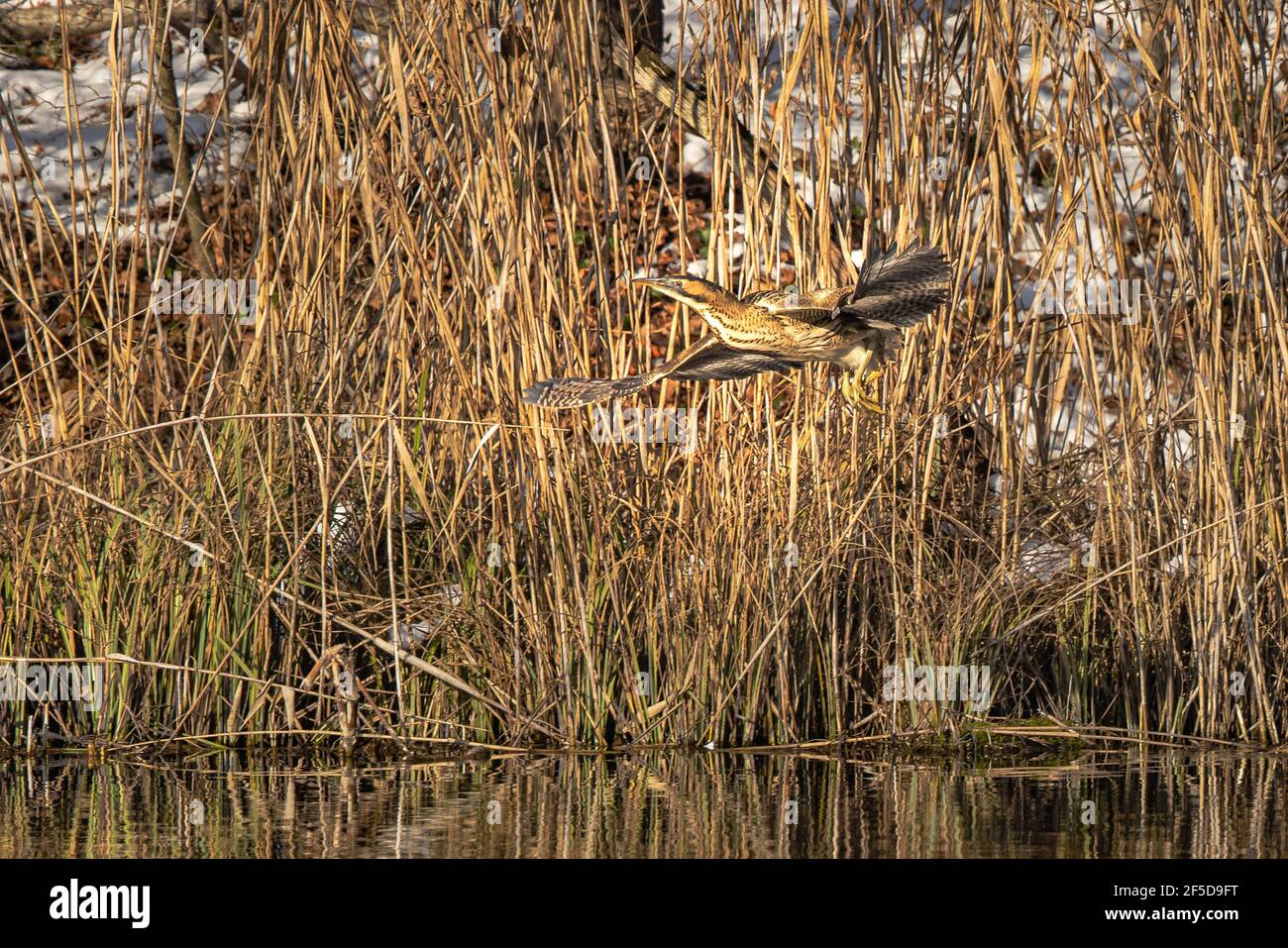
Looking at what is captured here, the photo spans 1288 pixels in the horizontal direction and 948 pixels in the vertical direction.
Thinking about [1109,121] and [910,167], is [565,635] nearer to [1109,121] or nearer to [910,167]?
[910,167]

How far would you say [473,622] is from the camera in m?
4.36

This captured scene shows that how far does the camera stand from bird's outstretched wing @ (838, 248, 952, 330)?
2855 millimetres

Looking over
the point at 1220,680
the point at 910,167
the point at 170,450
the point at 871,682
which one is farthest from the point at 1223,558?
the point at 170,450

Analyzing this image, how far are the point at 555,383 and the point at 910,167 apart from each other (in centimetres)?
153
